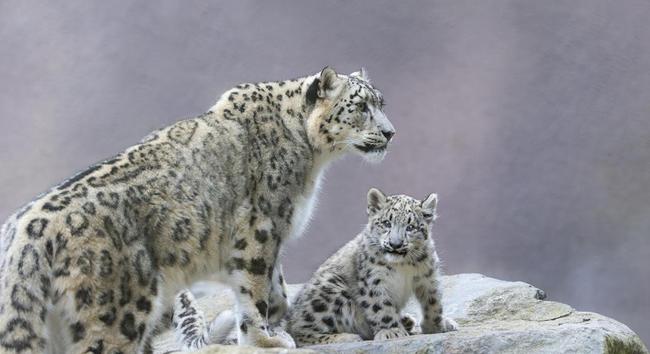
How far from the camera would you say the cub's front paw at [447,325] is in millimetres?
6070

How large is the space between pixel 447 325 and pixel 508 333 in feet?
3.01

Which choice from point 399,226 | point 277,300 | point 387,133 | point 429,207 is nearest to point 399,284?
point 399,226

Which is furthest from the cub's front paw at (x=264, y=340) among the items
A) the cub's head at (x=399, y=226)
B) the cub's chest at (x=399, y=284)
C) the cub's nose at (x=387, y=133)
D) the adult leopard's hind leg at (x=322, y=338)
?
the cub's nose at (x=387, y=133)

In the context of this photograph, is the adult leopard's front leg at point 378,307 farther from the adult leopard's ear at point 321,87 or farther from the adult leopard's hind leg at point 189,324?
the adult leopard's ear at point 321,87

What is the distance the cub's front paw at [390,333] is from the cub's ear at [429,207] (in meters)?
0.76

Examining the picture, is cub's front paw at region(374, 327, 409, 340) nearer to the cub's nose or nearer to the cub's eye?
the cub's nose

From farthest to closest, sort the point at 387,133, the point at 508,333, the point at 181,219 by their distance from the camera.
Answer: the point at 387,133, the point at 508,333, the point at 181,219

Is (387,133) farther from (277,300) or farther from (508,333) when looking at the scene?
(508,333)

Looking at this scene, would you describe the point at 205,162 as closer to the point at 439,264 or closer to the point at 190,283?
the point at 190,283

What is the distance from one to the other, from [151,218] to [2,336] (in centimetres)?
95

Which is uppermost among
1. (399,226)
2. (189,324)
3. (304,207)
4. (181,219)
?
(399,226)

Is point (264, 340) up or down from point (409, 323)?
down

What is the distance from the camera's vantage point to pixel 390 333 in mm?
5785

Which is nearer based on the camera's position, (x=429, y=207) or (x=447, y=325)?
(x=447, y=325)
